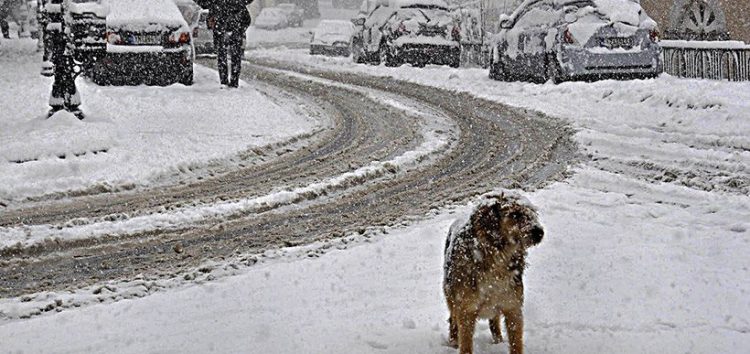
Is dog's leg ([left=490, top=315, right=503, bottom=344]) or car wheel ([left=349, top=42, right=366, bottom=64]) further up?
car wheel ([left=349, top=42, right=366, bottom=64])

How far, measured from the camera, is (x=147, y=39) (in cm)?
1512

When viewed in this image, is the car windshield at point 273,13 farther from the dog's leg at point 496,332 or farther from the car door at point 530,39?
the dog's leg at point 496,332

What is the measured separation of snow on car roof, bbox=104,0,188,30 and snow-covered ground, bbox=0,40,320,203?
1114mm

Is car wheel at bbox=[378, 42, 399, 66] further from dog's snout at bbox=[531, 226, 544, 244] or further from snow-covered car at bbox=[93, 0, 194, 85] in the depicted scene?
dog's snout at bbox=[531, 226, 544, 244]

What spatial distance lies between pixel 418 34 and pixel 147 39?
7976 millimetres

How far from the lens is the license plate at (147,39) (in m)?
15.1

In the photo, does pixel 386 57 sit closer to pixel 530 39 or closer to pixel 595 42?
pixel 530 39

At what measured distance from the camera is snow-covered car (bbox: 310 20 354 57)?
32.2 m

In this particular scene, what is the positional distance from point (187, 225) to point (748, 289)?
4058mm

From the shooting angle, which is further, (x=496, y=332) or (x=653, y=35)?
(x=653, y=35)

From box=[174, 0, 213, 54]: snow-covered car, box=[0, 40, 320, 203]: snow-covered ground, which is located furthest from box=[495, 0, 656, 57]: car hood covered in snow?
box=[174, 0, 213, 54]: snow-covered car

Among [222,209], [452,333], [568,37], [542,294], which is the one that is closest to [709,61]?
[568,37]

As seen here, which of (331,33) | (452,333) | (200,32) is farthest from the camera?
(331,33)

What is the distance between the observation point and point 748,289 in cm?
502
